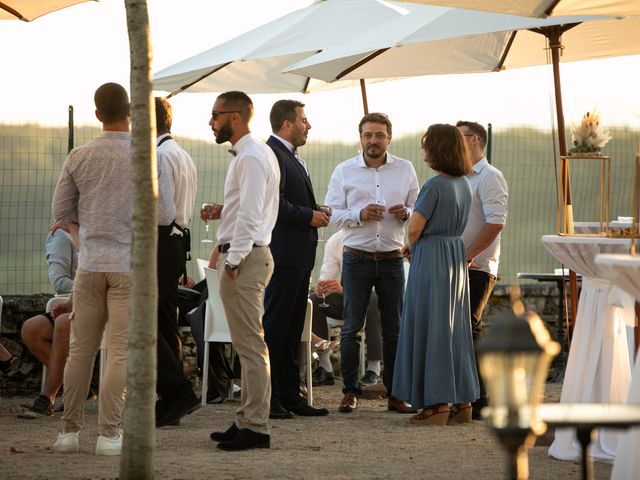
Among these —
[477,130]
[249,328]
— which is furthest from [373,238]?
[249,328]

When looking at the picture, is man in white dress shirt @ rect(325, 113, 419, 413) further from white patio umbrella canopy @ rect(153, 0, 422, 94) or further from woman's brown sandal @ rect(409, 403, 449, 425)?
white patio umbrella canopy @ rect(153, 0, 422, 94)

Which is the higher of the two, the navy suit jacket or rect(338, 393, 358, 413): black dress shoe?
the navy suit jacket

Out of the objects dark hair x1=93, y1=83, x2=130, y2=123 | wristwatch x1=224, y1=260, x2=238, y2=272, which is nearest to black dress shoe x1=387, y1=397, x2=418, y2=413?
wristwatch x1=224, y1=260, x2=238, y2=272

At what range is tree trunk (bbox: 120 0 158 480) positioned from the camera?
501 centimetres

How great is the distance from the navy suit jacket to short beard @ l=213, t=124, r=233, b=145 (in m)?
1.17

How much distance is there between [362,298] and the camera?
8461mm

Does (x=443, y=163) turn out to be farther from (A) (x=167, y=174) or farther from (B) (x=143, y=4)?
(B) (x=143, y=4)

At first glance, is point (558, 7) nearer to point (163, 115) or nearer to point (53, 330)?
point (163, 115)

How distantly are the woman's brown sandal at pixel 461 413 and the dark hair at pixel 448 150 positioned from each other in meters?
1.42

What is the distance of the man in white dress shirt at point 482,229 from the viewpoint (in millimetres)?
7973

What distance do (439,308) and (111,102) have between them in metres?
2.36

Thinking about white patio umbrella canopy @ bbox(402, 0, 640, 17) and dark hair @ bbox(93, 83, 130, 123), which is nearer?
dark hair @ bbox(93, 83, 130, 123)

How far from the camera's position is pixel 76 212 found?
6434mm

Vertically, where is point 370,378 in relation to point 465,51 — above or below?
below
